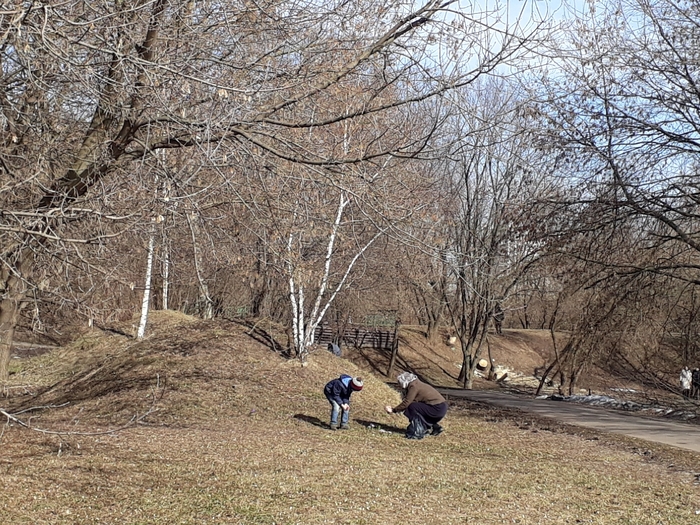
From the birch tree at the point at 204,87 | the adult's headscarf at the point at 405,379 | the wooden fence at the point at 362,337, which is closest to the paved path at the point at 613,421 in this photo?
the adult's headscarf at the point at 405,379

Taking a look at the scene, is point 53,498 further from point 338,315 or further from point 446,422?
point 338,315

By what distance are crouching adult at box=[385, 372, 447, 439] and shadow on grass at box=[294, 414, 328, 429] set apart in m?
1.35

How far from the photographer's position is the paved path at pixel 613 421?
11.9m

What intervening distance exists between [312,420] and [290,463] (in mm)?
3554

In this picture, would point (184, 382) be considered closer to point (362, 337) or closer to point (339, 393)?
point (339, 393)

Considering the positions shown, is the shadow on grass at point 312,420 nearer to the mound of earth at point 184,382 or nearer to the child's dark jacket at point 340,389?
the mound of earth at point 184,382

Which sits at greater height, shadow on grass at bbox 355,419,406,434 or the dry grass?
the dry grass

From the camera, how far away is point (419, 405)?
408 inches

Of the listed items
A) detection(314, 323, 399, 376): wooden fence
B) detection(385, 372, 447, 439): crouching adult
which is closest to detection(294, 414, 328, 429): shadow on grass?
detection(385, 372, 447, 439): crouching adult

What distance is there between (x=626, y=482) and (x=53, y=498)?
6.25 metres

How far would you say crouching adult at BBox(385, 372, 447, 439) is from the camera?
10.3 meters

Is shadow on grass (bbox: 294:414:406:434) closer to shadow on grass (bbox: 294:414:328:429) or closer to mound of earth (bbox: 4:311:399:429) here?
shadow on grass (bbox: 294:414:328:429)

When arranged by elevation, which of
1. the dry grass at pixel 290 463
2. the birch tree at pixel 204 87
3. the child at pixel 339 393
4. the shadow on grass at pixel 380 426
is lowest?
the shadow on grass at pixel 380 426

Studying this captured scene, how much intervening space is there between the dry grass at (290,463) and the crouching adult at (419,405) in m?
0.32
